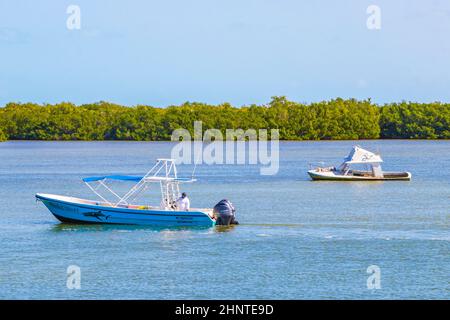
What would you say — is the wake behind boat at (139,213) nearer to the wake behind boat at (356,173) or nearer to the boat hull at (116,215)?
the boat hull at (116,215)

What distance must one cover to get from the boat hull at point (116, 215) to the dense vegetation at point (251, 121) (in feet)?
446

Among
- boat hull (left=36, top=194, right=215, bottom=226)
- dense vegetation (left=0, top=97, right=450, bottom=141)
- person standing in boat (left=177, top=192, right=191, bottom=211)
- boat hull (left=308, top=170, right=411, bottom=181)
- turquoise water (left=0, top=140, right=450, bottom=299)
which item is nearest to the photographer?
turquoise water (left=0, top=140, right=450, bottom=299)

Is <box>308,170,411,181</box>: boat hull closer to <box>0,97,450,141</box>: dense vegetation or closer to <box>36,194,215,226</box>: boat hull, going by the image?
<box>36,194,215,226</box>: boat hull

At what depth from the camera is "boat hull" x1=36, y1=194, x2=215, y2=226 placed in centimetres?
3588

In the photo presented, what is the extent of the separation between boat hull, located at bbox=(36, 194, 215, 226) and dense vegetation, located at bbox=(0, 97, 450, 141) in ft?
446

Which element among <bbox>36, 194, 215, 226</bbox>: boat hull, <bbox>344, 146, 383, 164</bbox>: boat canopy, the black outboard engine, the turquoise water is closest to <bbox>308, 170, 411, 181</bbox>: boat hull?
<bbox>344, 146, 383, 164</bbox>: boat canopy

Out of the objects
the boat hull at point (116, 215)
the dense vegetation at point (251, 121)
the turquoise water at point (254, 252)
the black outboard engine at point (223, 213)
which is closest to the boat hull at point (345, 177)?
the turquoise water at point (254, 252)

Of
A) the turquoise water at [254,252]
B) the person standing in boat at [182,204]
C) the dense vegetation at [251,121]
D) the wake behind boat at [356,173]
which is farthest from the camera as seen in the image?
the dense vegetation at [251,121]

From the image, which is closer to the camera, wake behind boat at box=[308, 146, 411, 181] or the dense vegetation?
wake behind boat at box=[308, 146, 411, 181]

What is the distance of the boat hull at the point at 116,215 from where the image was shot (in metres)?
35.9

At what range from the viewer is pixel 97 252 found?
32219 millimetres
